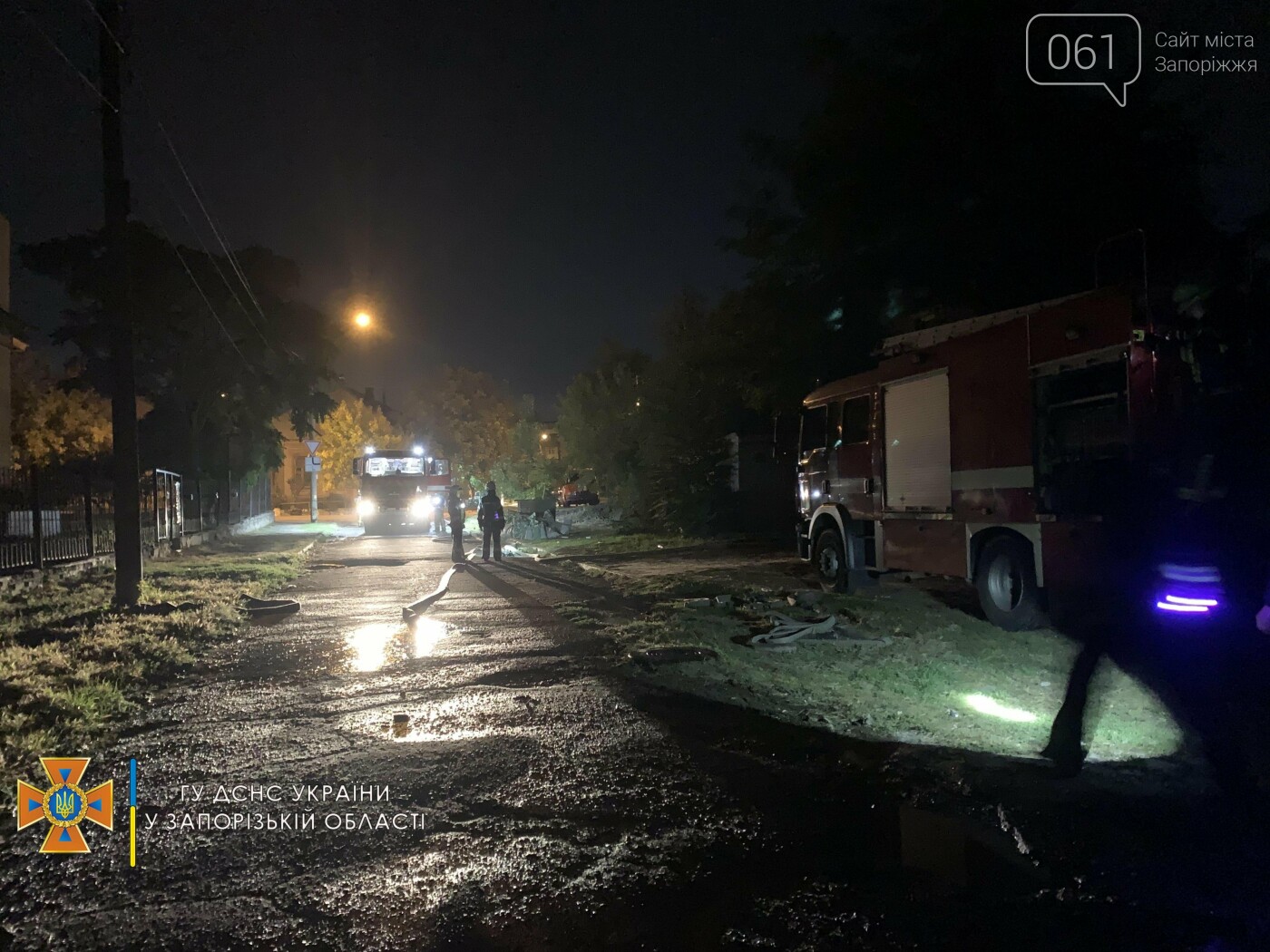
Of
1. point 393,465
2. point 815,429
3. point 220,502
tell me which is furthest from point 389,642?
point 393,465

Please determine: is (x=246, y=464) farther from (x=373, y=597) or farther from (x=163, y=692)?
(x=163, y=692)

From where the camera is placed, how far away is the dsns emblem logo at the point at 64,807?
13.8ft

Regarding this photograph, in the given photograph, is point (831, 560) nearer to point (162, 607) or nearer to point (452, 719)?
point (452, 719)

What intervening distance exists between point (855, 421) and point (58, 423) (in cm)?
3365

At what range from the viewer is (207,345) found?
30094 mm

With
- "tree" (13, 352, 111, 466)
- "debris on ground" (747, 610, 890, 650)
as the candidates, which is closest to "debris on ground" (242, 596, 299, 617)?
"debris on ground" (747, 610, 890, 650)

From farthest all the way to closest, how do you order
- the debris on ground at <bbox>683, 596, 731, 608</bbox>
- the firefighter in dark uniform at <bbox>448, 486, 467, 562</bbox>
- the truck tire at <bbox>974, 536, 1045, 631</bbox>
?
the firefighter in dark uniform at <bbox>448, 486, 467, 562</bbox>, the debris on ground at <bbox>683, 596, 731, 608</bbox>, the truck tire at <bbox>974, 536, 1045, 631</bbox>

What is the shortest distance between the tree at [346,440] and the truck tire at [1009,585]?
44077 mm

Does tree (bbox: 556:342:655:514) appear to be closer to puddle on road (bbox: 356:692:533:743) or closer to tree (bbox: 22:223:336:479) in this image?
tree (bbox: 22:223:336:479)

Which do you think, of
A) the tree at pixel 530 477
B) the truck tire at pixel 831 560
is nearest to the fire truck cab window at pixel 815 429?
the truck tire at pixel 831 560

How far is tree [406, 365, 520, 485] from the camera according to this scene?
64.9 m

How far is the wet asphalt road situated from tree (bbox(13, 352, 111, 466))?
3031 cm

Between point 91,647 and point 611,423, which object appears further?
point 611,423

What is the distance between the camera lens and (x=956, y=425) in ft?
32.7
